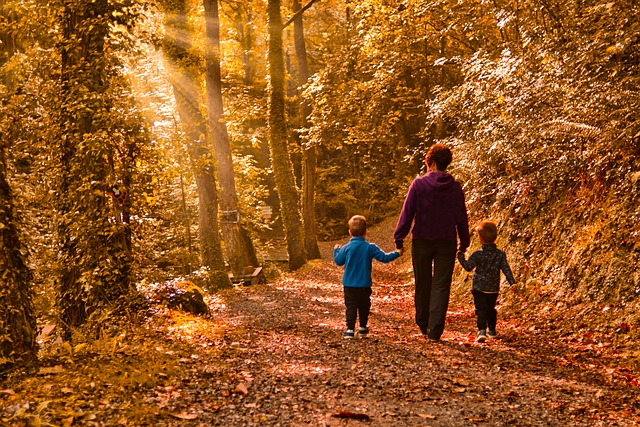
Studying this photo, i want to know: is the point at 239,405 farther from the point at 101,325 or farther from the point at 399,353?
the point at 101,325

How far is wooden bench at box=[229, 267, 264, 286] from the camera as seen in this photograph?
16.2 meters

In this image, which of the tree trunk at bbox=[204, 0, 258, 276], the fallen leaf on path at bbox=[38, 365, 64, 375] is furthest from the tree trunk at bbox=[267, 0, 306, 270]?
the fallen leaf on path at bbox=[38, 365, 64, 375]

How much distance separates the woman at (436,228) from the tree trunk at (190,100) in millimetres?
8997

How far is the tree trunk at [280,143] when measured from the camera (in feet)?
61.7

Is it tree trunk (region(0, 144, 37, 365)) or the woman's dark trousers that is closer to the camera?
tree trunk (region(0, 144, 37, 365))

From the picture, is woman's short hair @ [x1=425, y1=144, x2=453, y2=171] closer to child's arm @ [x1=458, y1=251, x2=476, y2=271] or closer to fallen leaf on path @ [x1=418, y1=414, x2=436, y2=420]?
child's arm @ [x1=458, y1=251, x2=476, y2=271]

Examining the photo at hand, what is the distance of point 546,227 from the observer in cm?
966

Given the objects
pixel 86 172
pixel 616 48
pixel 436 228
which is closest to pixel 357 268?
pixel 436 228

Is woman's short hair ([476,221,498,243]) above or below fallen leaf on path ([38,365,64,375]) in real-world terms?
above

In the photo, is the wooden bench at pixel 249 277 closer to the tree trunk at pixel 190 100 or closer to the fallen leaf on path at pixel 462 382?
the tree trunk at pixel 190 100

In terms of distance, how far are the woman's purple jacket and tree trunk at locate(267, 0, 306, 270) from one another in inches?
494

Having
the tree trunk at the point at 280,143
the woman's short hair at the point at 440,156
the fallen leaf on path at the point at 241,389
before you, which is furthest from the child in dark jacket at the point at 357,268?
the tree trunk at the point at 280,143

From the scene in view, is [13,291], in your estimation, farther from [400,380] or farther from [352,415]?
[400,380]

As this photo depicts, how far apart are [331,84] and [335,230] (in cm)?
1604
